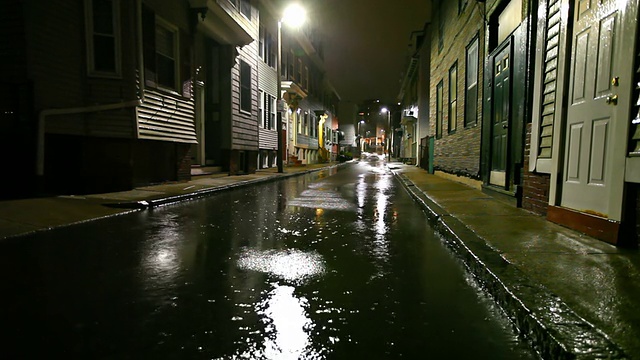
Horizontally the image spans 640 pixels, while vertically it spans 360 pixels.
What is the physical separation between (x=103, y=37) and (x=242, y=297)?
9031mm

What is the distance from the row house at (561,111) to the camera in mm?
4141

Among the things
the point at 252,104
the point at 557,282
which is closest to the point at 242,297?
the point at 557,282

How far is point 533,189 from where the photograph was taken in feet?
20.9

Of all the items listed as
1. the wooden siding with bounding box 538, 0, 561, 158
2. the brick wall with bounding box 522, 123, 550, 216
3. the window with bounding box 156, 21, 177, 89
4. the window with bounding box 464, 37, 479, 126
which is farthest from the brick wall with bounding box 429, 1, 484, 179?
the window with bounding box 156, 21, 177, 89

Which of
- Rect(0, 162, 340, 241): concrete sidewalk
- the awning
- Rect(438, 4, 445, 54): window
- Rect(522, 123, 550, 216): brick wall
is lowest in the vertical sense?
Rect(0, 162, 340, 241): concrete sidewalk

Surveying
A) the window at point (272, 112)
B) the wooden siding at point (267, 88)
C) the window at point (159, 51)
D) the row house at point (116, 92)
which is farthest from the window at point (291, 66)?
the window at point (159, 51)

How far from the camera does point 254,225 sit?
20.2ft

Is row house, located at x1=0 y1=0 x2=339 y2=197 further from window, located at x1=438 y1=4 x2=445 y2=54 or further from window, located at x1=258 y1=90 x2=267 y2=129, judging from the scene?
window, located at x1=438 y1=4 x2=445 y2=54

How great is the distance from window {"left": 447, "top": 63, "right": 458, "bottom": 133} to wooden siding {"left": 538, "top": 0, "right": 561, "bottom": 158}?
7.36 m

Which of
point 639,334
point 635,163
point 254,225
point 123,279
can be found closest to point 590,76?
point 635,163

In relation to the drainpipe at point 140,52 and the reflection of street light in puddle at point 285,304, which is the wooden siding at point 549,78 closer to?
the reflection of street light in puddle at point 285,304

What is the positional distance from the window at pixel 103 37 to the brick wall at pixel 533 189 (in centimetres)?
918

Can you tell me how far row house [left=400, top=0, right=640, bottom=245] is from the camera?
414 centimetres

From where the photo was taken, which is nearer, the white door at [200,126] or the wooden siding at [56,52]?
the wooden siding at [56,52]
